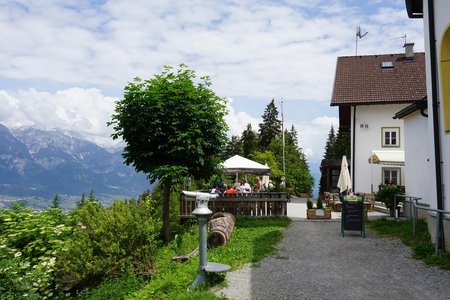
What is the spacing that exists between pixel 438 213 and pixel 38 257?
29.8 ft

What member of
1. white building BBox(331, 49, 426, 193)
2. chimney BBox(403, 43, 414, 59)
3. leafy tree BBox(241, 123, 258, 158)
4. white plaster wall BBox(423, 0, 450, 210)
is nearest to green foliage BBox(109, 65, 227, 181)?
white plaster wall BBox(423, 0, 450, 210)

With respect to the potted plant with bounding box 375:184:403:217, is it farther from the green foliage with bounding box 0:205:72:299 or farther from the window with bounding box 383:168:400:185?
the green foliage with bounding box 0:205:72:299

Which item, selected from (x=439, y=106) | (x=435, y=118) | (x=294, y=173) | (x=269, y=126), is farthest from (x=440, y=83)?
(x=269, y=126)

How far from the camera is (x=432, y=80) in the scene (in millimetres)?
9711

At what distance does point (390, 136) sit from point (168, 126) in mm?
15898

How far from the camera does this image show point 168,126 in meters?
11.7

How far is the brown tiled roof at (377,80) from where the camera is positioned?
23.3 meters

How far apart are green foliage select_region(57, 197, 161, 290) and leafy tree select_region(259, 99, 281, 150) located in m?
47.0

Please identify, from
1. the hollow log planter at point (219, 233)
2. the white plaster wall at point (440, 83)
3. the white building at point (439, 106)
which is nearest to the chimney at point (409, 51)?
the white building at point (439, 106)

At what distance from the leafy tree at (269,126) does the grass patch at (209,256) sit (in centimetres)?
4261

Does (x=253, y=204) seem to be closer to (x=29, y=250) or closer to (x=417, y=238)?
(x=417, y=238)

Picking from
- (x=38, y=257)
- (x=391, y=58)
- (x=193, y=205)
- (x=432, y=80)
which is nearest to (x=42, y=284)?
(x=38, y=257)

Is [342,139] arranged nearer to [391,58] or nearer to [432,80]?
[391,58]

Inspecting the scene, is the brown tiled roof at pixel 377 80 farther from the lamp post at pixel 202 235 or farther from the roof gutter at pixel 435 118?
the lamp post at pixel 202 235
